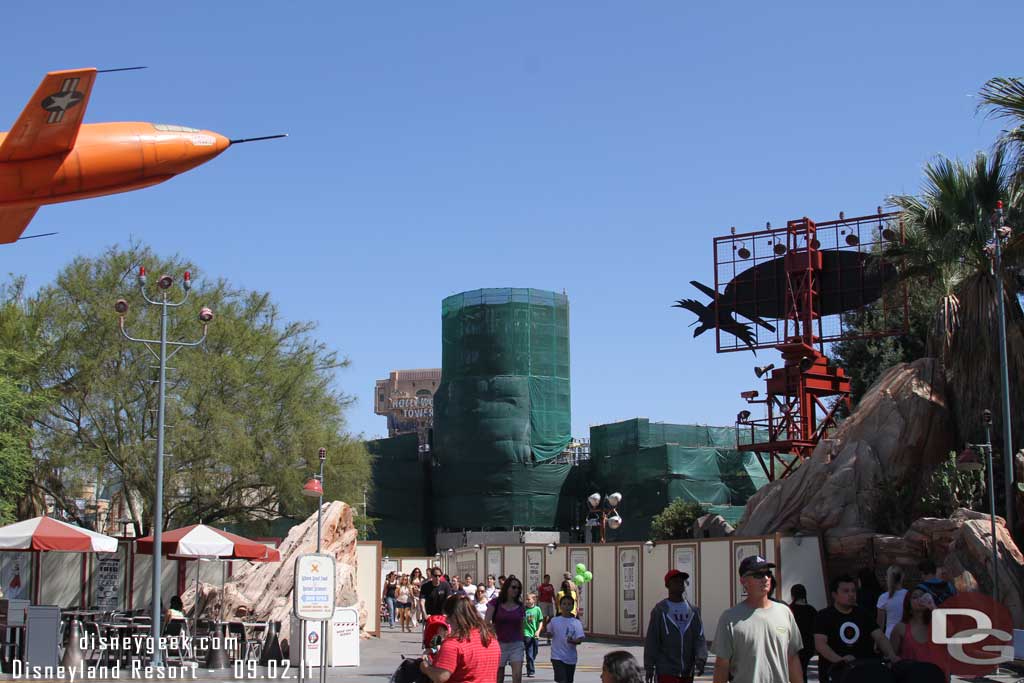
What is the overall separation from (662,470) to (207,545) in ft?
142

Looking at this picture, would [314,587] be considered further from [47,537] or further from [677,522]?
[677,522]

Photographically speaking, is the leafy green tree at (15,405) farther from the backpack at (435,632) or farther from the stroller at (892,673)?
the stroller at (892,673)

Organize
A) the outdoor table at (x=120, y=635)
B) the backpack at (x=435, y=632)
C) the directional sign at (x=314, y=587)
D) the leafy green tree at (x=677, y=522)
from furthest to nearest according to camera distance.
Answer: the leafy green tree at (x=677, y=522) < the outdoor table at (x=120, y=635) < the directional sign at (x=314, y=587) < the backpack at (x=435, y=632)

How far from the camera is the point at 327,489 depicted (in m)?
42.0

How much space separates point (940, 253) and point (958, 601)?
14986 mm

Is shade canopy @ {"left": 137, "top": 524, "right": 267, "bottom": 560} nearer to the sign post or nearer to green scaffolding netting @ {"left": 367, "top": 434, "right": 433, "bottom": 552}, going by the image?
the sign post

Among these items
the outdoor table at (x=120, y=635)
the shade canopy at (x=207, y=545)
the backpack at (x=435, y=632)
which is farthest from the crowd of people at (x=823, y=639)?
the outdoor table at (x=120, y=635)

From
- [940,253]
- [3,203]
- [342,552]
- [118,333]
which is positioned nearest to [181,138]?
[3,203]

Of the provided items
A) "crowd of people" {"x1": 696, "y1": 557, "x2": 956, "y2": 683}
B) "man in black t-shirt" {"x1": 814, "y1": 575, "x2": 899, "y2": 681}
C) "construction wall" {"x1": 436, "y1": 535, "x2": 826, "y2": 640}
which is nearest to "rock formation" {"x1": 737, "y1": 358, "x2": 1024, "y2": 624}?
"construction wall" {"x1": 436, "y1": 535, "x2": 826, "y2": 640}

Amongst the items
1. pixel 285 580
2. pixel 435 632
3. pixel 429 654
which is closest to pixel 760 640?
pixel 429 654

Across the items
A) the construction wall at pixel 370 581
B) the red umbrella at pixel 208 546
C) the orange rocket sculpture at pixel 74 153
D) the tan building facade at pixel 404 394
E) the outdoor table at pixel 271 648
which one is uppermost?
the tan building facade at pixel 404 394

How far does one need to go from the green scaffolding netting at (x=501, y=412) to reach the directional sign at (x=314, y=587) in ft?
169

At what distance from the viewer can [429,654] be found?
30.5 feet

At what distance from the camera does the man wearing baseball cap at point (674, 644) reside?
9.80 meters
